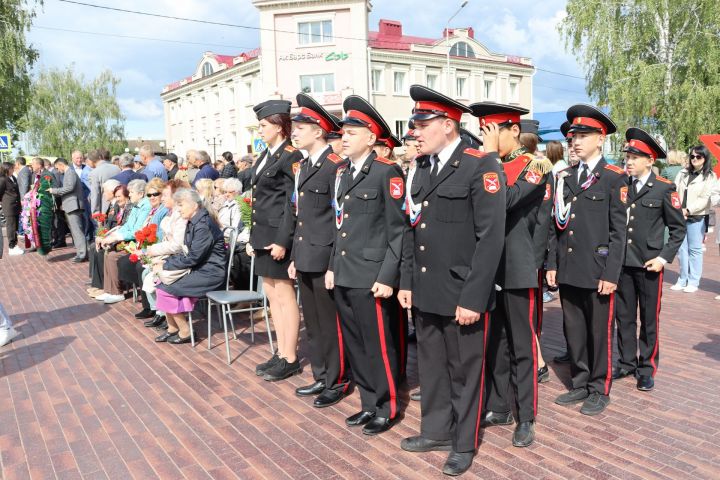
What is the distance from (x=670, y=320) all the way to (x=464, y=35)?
Result: 4383 cm

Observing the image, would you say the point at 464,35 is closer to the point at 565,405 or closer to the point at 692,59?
the point at 692,59

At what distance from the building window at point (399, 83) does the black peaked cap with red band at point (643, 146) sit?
3695 centimetres

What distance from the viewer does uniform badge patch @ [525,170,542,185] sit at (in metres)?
3.75

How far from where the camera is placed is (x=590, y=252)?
4.27 meters

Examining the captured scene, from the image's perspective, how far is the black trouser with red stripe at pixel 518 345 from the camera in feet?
12.8

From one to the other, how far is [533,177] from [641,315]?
192cm

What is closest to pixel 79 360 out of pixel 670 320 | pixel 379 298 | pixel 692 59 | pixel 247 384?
pixel 247 384

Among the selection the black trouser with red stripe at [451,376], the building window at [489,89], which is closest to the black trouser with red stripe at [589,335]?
the black trouser with red stripe at [451,376]

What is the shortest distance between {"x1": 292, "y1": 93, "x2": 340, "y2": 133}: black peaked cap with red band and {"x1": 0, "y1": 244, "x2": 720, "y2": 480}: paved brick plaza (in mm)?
2140

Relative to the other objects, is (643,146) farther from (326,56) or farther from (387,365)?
(326,56)

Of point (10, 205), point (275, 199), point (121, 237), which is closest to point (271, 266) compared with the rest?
point (275, 199)

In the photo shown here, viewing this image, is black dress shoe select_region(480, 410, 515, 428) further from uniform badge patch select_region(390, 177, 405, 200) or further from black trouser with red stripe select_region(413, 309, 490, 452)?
uniform badge patch select_region(390, 177, 405, 200)

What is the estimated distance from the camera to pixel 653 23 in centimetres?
2144

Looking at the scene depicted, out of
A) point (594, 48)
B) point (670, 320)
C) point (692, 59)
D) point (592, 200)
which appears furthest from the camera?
point (594, 48)
